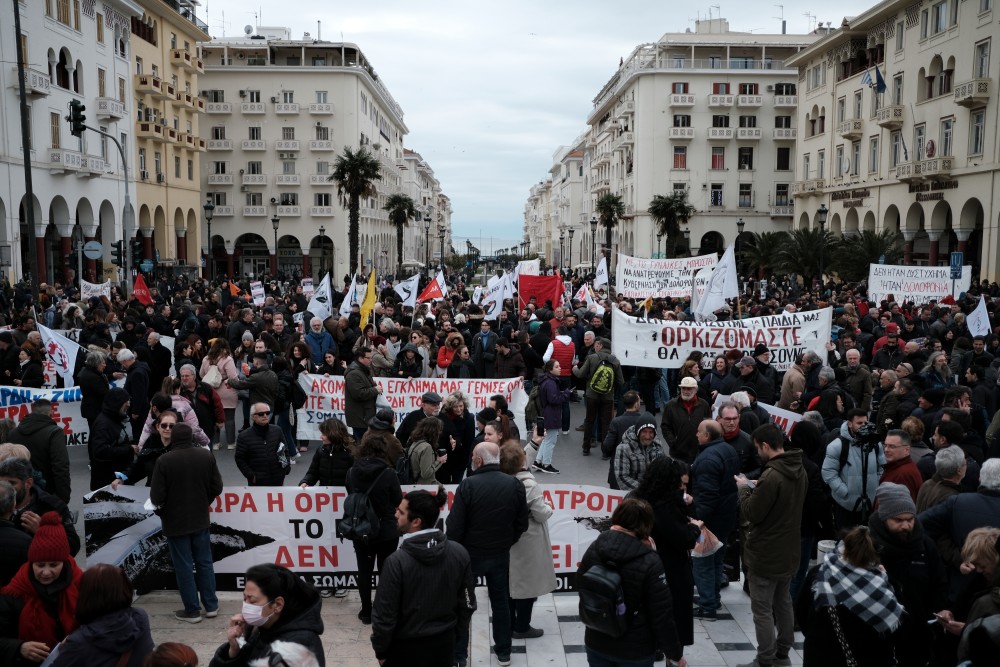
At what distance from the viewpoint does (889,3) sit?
43.3m

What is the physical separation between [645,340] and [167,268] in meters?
41.5

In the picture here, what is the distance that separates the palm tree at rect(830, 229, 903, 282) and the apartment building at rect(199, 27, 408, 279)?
39.8 meters

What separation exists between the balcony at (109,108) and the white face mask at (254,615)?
43770 mm

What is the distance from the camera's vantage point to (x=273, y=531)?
7.96 metres

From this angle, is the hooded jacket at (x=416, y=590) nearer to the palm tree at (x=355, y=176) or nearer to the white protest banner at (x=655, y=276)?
the white protest banner at (x=655, y=276)

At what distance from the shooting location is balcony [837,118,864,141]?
158 feet

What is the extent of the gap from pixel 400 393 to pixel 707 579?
6.46 meters

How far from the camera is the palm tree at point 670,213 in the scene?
64000 mm

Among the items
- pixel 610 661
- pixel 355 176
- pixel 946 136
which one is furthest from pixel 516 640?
pixel 355 176

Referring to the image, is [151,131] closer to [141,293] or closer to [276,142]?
[276,142]

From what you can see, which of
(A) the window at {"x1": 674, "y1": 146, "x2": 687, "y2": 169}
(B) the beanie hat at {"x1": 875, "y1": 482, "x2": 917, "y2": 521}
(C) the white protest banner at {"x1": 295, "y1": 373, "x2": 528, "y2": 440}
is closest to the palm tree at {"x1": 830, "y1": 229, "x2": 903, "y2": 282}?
(C) the white protest banner at {"x1": 295, "y1": 373, "x2": 528, "y2": 440}

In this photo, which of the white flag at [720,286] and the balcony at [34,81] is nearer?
the white flag at [720,286]

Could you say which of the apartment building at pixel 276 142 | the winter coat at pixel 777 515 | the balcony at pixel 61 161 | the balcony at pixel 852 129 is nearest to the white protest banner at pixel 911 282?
the winter coat at pixel 777 515

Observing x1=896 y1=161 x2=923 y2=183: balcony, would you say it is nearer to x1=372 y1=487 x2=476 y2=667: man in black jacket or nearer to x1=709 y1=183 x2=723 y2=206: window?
x1=709 y1=183 x2=723 y2=206: window
